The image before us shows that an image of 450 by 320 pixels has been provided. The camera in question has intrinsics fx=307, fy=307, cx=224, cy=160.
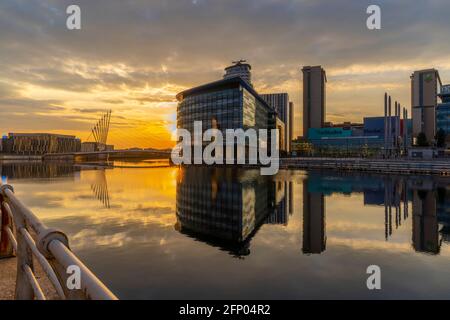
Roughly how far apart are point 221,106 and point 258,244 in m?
95.5

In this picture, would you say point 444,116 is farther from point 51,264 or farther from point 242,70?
point 51,264

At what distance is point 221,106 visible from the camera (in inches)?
4240

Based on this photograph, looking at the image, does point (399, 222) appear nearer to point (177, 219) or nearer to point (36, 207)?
point (177, 219)

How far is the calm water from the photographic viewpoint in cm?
→ 980

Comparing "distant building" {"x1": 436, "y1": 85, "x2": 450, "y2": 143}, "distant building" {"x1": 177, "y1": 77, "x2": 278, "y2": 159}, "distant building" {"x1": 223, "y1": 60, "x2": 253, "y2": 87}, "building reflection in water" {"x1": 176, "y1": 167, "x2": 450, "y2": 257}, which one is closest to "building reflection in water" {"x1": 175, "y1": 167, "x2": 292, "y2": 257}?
"building reflection in water" {"x1": 176, "y1": 167, "x2": 450, "y2": 257}

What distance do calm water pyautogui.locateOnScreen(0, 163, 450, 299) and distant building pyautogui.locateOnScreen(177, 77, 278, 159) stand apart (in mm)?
78552

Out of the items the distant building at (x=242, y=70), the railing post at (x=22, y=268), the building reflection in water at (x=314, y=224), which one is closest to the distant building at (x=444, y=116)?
the distant building at (x=242, y=70)

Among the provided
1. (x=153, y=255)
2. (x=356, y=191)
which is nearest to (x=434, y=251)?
(x=153, y=255)

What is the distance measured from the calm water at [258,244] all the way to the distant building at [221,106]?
78.6 m

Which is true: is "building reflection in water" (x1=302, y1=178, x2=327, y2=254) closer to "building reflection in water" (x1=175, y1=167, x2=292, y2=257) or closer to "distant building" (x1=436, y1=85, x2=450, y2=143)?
"building reflection in water" (x1=175, y1=167, x2=292, y2=257)

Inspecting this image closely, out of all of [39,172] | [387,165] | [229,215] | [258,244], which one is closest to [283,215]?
[229,215]

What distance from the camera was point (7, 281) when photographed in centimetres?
585

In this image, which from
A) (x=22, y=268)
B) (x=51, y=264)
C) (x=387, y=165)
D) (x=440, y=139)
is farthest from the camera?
(x=440, y=139)
